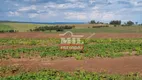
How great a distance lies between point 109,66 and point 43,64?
3.38 metres

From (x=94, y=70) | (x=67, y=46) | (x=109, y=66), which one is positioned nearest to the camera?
(x=94, y=70)

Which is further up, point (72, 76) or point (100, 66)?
point (72, 76)

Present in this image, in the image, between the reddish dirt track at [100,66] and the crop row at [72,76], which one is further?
the reddish dirt track at [100,66]

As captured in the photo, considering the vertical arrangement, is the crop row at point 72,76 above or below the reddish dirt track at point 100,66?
above

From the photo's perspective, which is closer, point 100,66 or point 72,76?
point 72,76

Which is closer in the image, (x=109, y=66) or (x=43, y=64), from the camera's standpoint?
(x=109, y=66)

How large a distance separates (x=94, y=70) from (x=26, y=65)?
364 cm

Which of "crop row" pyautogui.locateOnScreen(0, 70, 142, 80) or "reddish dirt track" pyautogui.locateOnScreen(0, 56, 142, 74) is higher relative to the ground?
"crop row" pyautogui.locateOnScreen(0, 70, 142, 80)

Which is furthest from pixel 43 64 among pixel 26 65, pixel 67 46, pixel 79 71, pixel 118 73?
pixel 67 46

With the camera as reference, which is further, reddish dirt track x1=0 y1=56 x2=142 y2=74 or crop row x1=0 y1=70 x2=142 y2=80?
reddish dirt track x1=0 y1=56 x2=142 y2=74

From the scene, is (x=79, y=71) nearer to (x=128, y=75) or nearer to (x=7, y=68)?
(x=128, y=75)

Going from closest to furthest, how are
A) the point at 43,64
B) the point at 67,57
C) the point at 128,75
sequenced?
the point at 128,75
the point at 43,64
the point at 67,57

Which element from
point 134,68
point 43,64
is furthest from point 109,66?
point 43,64

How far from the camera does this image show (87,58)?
17.4 meters
